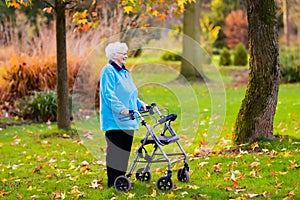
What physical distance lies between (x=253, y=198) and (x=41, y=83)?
8830mm

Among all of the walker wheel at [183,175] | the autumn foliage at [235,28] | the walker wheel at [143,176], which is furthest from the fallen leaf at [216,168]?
the autumn foliage at [235,28]

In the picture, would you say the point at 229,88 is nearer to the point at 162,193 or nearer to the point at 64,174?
the point at 64,174

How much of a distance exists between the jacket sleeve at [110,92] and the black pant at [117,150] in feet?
1.10

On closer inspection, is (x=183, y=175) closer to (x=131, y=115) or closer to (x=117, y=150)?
(x=117, y=150)

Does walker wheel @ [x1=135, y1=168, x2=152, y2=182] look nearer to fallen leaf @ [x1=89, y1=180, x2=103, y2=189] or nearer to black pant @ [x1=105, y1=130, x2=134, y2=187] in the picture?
black pant @ [x1=105, y1=130, x2=134, y2=187]

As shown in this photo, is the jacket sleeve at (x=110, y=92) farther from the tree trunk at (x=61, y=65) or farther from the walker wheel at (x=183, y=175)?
the tree trunk at (x=61, y=65)

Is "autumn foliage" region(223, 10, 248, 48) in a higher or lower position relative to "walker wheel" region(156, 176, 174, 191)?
higher

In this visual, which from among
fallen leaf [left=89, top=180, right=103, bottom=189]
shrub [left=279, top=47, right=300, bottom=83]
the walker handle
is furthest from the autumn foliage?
the walker handle

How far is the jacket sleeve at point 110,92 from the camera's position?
5871 millimetres

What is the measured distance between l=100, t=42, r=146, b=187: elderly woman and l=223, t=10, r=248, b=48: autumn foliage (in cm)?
3105

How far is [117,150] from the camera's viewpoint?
242 inches

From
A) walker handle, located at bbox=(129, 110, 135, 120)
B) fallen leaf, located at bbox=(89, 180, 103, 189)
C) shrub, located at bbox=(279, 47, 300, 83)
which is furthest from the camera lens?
shrub, located at bbox=(279, 47, 300, 83)

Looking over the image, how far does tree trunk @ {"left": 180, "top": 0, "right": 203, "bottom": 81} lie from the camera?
20.1m

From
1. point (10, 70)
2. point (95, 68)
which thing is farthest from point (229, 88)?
point (10, 70)
